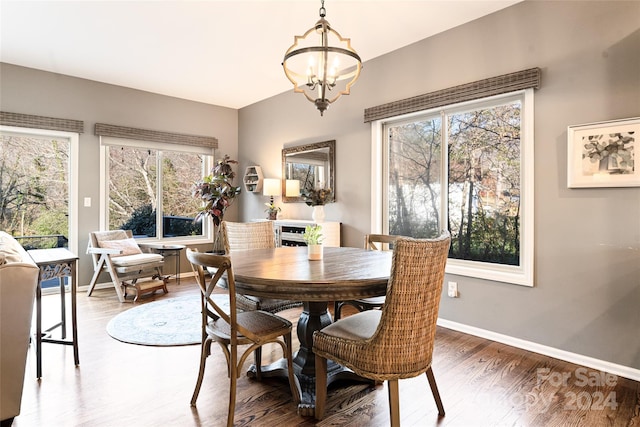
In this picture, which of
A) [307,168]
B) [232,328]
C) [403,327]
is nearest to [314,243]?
[232,328]

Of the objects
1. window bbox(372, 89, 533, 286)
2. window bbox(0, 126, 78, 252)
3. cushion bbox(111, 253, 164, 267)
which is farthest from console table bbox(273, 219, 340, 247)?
window bbox(0, 126, 78, 252)

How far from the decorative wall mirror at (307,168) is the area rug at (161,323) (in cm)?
172

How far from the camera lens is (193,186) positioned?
18.1 ft

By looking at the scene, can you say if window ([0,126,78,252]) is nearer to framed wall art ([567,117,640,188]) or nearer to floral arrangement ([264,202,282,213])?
floral arrangement ([264,202,282,213])

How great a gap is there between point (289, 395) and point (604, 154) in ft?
8.39

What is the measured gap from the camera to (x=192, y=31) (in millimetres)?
3326

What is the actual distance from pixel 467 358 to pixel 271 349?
147 cm

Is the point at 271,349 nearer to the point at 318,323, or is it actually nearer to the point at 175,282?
the point at 318,323

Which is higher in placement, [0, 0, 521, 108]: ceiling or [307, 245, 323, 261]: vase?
[0, 0, 521, 108]: ceiling

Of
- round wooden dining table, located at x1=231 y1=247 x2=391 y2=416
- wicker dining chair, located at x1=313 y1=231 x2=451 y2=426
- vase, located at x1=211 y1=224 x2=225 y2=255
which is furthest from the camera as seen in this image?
vase, located at x1=211 y1=224 x2=225 y2=255

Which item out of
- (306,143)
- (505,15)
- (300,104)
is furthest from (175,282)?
(505,15)

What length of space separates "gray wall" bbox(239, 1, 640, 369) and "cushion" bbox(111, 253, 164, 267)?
133 inches

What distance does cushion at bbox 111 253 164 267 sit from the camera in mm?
4129

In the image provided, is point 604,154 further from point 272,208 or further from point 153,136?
point 153,136
